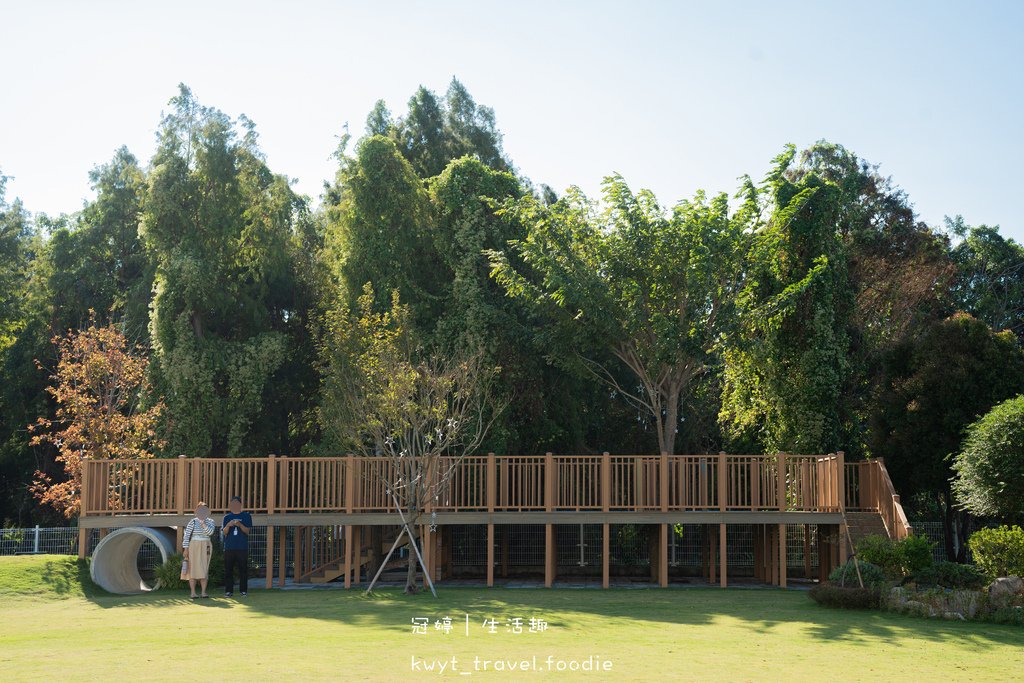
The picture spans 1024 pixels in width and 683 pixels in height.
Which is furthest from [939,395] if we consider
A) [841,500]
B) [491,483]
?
[491,483]

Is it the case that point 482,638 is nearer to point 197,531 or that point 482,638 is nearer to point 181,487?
point 197,531

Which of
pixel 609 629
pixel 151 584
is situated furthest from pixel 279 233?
pixel 609 629

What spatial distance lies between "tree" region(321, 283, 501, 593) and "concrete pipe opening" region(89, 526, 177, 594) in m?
3.69

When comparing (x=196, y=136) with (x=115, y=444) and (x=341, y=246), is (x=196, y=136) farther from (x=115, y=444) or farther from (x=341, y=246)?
(x=115, y=444)

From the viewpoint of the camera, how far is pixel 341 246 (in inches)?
993

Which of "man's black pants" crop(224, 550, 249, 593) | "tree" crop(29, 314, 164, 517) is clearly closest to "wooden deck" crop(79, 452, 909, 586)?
"man's black pants" crop(224, 550, 249, 593)

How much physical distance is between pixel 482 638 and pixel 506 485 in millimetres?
7046

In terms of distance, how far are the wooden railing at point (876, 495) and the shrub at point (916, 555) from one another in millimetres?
2051

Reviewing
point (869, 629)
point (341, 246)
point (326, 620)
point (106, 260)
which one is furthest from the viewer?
point (106, 260)

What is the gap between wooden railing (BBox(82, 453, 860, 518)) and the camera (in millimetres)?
18625

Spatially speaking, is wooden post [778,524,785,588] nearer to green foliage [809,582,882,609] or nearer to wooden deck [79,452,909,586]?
wooden deck [79,452,909,586]

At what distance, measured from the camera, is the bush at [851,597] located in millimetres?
14398

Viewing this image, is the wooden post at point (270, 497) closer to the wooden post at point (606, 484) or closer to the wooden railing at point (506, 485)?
the wooden railing at point (506, 485)

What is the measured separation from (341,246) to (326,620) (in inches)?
518
